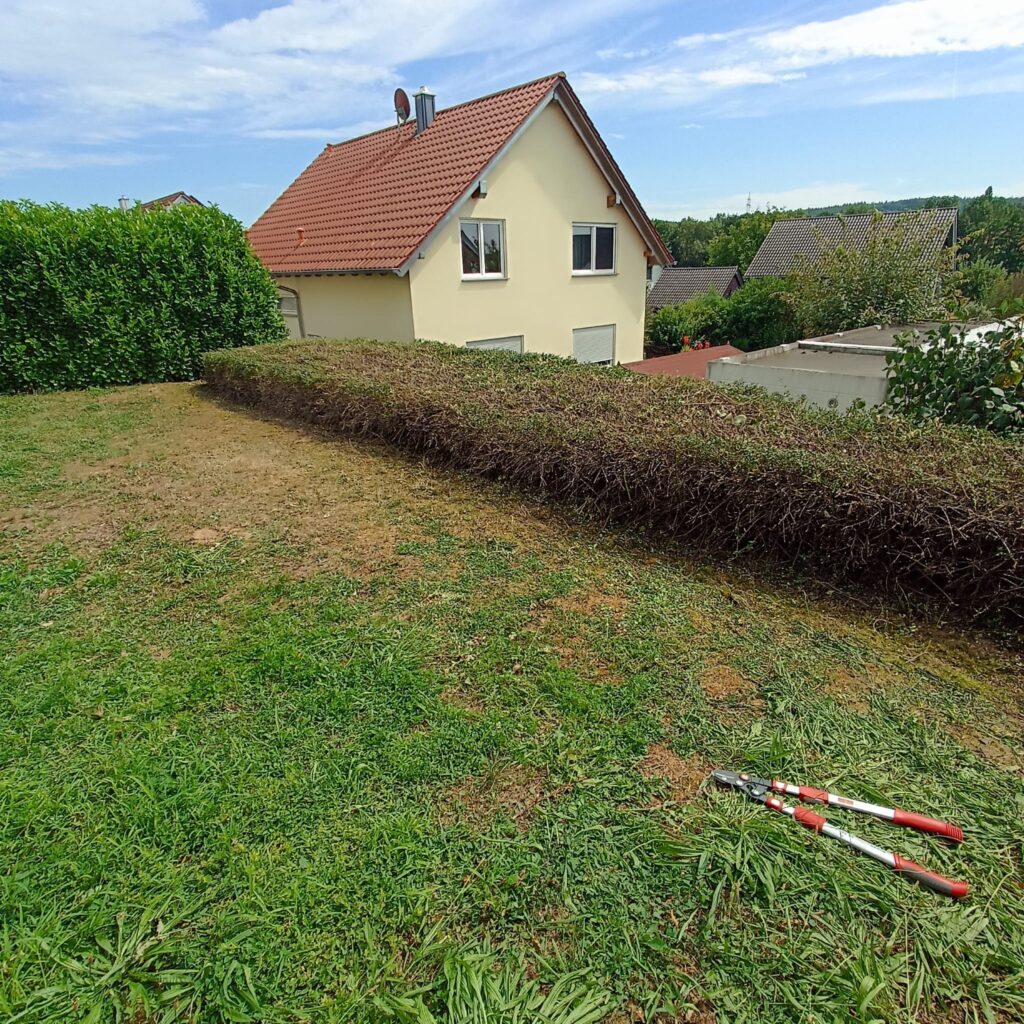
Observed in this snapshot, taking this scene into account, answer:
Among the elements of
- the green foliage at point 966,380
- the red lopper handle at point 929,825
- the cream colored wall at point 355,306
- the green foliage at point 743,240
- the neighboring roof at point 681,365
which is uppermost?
the green foliage at point 743,240

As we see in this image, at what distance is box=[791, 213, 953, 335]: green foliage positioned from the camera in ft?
60.8

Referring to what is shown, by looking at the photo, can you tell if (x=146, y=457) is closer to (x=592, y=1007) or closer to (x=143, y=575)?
(x=143, y=575)

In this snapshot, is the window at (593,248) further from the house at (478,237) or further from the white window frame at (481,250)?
the white window frame at (481,250)

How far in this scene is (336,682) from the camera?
3004 mm

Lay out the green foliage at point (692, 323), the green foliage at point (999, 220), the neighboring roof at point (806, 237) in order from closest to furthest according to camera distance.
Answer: the green foliage at point (692, 323), the neighboring roof at point (806, 237), the green foliage at point (999, 220)

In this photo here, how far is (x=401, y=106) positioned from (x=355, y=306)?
6.99 m

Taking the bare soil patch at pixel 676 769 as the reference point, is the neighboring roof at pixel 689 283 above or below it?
above

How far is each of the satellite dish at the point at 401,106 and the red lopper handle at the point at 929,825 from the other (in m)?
19.3

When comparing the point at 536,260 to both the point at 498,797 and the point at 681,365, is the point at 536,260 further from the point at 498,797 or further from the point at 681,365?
the point at 498,797

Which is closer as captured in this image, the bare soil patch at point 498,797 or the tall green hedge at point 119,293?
the bare soil patch at point 498,797

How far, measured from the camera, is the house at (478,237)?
13086 millimetres

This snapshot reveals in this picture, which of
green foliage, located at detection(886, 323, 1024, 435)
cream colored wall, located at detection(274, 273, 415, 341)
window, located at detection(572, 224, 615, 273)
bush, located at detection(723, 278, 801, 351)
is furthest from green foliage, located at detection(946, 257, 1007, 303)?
green foliage, located at detection(886, 323, 1024, 435)

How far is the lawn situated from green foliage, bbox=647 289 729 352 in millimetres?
22738

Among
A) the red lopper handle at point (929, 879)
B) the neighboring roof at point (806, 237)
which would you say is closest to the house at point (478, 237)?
the red lopper handle at point (929, 879)
